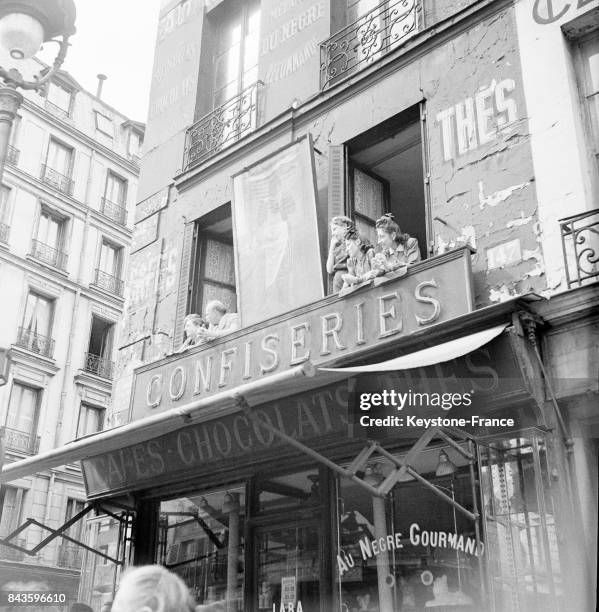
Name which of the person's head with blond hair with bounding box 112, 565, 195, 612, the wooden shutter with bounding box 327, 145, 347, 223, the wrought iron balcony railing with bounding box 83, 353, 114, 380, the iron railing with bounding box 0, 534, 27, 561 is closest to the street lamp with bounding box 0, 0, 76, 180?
the wooden shutter with bounding box 327, 145, 347, 223

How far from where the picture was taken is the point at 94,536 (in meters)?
10.5

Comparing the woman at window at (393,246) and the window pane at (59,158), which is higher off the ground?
the window pane at (59,158)

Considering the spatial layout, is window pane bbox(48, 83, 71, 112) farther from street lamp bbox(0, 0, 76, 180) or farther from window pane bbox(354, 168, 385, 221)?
street lamp bbox(0, 0, 76, 180)

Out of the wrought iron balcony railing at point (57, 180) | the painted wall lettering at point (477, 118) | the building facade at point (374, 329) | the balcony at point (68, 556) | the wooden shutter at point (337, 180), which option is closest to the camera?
the building facade at point (374, 329)

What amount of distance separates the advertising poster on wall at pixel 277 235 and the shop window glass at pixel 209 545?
6.77 ft

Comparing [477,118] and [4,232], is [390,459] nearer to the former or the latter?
[477,118]

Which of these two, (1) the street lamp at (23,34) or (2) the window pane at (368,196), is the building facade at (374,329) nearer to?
(2) the window pane at (368,196)

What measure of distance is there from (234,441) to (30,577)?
52.3 ft

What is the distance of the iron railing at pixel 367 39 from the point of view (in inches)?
341

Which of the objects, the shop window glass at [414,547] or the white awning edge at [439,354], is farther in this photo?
the shop window glass at [414,547]

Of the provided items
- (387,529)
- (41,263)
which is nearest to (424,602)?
(387,529)

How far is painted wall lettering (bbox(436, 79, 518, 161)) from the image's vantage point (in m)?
7.11

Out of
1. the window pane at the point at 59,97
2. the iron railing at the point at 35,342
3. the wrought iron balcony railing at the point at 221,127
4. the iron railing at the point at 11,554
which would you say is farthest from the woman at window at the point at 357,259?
the window pane at the point at 59,97

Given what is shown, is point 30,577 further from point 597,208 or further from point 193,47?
point 597,208
